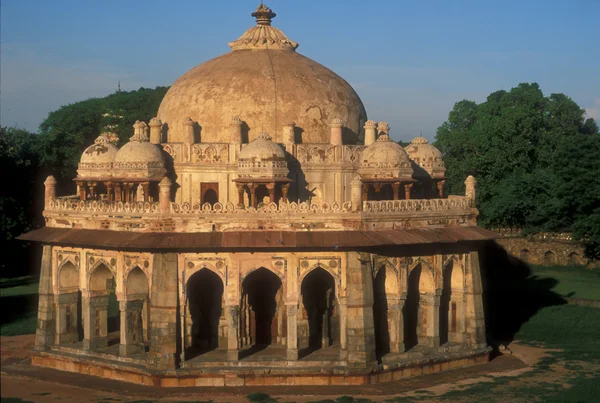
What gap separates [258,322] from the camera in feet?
101

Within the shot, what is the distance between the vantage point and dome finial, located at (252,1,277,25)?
3435 centimetres

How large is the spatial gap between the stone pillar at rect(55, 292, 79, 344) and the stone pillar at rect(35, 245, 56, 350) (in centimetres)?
25

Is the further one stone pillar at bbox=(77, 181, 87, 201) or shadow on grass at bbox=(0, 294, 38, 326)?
shadow on grass at bbox=(0, 294, 38, 326)

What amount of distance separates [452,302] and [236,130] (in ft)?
26.2

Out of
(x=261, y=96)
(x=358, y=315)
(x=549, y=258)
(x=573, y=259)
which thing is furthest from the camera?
(x=549, y=258)

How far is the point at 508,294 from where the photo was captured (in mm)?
43375

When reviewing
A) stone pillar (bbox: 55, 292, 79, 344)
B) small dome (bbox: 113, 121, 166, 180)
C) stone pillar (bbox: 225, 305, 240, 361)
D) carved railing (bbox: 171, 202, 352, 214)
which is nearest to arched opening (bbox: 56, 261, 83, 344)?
stone pillar (bbox: 55, 292, 79, 344)

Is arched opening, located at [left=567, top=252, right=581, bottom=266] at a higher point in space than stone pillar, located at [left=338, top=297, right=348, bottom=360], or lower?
higher

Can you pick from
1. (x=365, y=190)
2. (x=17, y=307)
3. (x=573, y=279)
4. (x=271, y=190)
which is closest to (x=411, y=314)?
(x=365, y=190)

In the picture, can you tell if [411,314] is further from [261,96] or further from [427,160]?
[261,96]

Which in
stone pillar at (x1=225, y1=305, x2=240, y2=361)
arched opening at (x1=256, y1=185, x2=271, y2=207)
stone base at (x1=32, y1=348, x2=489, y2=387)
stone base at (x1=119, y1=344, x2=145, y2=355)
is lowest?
stone base at (x1=32, y1=348, x2=489, y2=387)

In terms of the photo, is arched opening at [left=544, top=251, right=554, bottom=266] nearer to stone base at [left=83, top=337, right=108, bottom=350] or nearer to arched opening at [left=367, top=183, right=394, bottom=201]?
arched opening at [left=367, top=183, right=394, bottom=201]

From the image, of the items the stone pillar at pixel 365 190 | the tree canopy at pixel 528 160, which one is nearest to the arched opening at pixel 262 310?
the stone pillar at pixel 365 190

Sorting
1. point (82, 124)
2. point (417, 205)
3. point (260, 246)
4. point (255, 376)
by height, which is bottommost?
point (255, 376)
